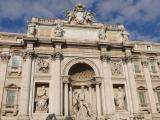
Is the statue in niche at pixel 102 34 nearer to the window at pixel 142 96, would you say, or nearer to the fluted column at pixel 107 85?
the fluted column at pixel 107 85

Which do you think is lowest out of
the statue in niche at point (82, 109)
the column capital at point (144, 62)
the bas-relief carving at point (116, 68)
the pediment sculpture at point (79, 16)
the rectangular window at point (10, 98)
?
the statue in niche at point (82, 109)

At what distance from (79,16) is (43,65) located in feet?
22.3

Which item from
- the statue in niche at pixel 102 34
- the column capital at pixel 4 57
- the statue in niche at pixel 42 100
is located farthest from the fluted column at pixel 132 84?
the column capital at pixel 4 57

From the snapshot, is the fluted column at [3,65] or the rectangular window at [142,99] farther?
the rectangular window at [142,99]

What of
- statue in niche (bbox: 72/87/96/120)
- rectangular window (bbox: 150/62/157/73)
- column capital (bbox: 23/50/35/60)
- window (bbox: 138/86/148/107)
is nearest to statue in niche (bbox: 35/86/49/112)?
statue in niche (bbox: 72/87/96/120)

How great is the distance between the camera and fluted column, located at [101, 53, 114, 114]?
63.7ft

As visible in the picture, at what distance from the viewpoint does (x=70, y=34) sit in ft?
73.5

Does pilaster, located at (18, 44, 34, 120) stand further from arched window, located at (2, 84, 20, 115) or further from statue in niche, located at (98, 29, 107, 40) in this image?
statue in niche, located at (98, 29, 107, 40)

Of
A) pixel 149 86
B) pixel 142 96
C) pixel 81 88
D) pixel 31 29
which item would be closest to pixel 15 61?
pixel 31 29

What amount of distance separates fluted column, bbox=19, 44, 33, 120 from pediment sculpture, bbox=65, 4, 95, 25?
5352mm

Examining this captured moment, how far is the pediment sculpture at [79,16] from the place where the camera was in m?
23.3

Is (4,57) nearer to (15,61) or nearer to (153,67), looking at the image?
(15,61)

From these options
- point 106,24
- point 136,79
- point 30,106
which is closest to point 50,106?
point 30,106

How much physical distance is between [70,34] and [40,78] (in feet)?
17.9
